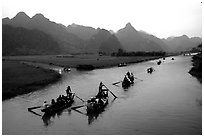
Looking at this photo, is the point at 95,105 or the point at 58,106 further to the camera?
the point at 58,106

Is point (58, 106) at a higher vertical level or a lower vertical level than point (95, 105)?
lower

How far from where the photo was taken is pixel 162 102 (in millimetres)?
28156

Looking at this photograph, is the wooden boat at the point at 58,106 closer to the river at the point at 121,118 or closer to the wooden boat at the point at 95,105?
the river at the point at 121,118

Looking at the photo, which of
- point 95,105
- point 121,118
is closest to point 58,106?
point 95,105

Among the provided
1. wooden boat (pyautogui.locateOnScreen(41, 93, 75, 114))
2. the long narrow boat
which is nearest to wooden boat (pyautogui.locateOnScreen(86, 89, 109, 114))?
the long narrow boat

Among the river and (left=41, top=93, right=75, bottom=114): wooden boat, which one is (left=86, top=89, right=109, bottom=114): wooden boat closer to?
the river

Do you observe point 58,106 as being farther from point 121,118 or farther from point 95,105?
point 121,118

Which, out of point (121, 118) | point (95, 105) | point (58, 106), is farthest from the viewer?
point (58, 106)

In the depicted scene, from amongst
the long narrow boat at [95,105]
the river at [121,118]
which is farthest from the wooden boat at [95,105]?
the river at [121,118]

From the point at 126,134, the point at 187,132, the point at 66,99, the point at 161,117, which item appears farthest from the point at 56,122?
the point at 187,132

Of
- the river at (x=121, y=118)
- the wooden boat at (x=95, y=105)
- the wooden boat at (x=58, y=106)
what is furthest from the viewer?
the wooden boat at (x=95, y=105)

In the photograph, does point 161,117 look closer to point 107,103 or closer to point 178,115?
point 178,115

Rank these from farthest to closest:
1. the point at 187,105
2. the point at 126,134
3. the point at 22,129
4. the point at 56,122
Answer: the point at 187,105 → the point at 56,122 → the point at 22,129 → the point at 126,134

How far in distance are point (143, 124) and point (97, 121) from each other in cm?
395
